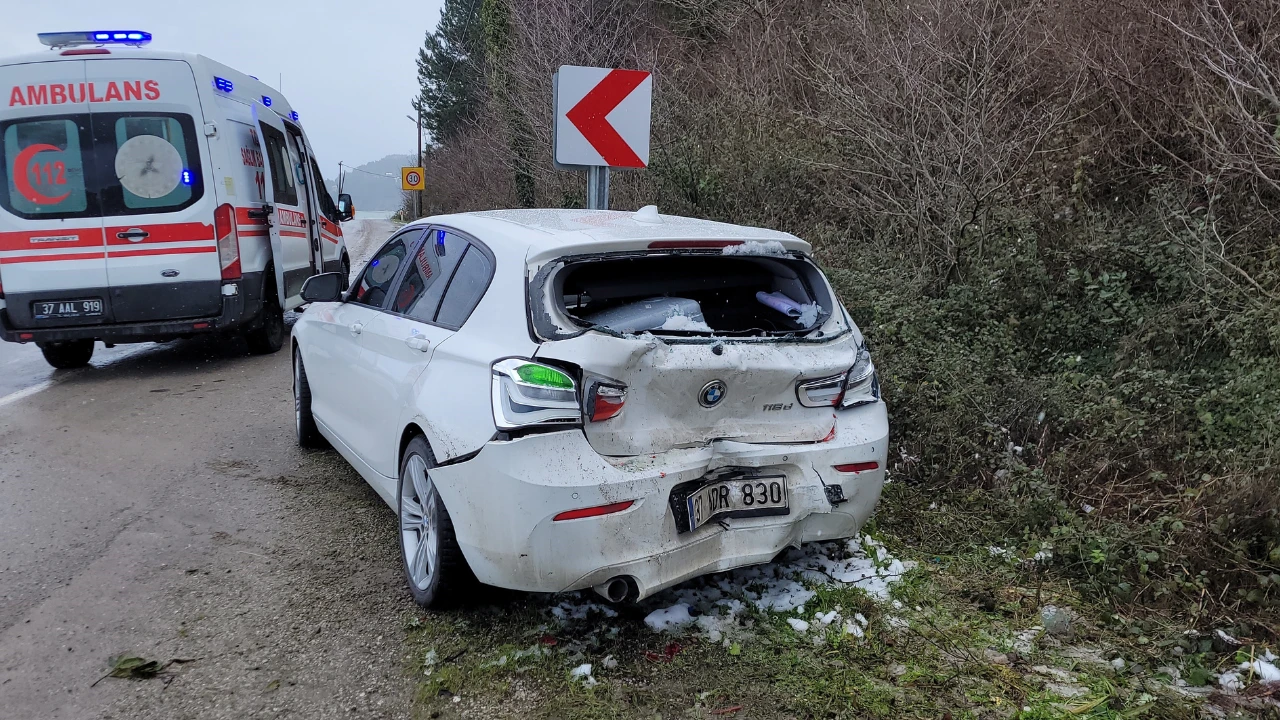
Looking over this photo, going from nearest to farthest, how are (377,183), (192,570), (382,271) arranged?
(192,570), (382,271), (377,183)

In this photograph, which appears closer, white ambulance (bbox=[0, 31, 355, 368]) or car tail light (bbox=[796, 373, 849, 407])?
car tail light (bbox=[796, 373, 849, 407])

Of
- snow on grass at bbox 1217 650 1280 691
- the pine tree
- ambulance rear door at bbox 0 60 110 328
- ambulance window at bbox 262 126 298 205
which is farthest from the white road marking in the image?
the pine tree

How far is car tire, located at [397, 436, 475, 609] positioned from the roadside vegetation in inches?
6.0

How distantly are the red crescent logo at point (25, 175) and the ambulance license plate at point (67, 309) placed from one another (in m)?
0.90

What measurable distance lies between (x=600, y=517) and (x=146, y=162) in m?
6.94

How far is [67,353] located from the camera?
28.3 ft

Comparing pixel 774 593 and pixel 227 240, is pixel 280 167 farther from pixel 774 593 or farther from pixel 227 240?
pixel 774 593

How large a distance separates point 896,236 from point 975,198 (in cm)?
114

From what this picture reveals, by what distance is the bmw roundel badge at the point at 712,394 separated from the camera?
3.23 m

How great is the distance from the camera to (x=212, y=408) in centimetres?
700

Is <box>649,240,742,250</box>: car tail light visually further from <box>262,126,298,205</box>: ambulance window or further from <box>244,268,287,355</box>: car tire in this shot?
<box>262,126,298,205</box>: ambulance window

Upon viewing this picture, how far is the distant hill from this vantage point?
24.3 meters

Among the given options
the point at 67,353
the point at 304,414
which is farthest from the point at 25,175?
the point at 304,414

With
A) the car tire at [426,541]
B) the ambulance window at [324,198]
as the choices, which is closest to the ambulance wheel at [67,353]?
the ambulance window at [324,198]
